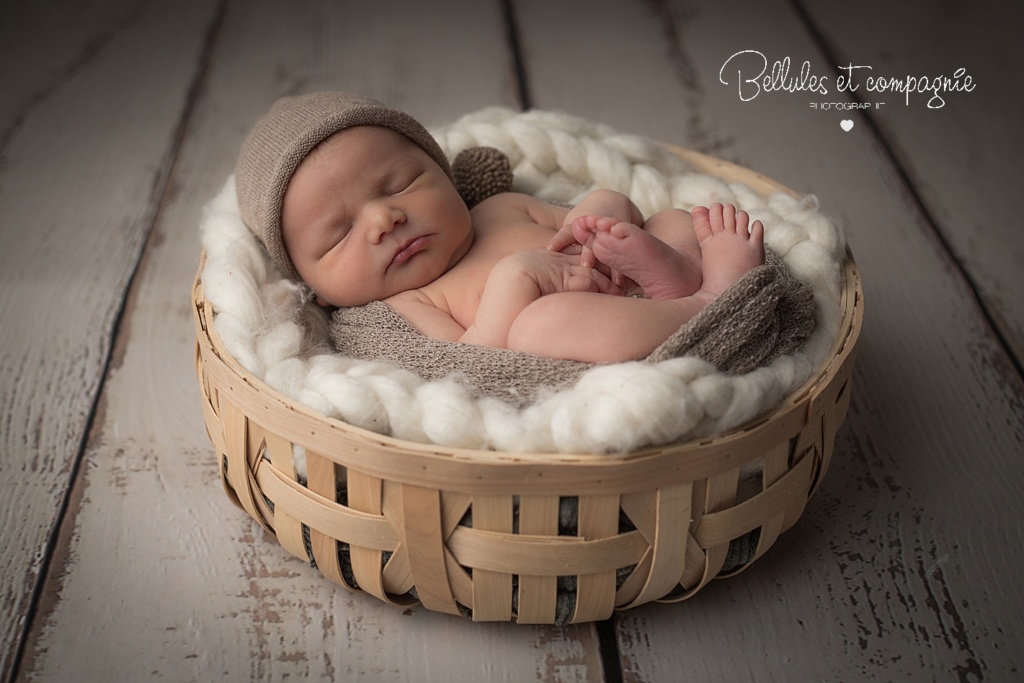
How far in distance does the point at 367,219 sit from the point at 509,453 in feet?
1.38

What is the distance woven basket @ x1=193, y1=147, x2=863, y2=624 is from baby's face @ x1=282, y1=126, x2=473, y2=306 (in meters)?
0.21

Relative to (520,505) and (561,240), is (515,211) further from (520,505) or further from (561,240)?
(520,505)

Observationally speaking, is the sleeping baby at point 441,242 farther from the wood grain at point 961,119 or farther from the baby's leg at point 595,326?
the wood grain at point 961,119

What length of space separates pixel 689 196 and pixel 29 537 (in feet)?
3.19

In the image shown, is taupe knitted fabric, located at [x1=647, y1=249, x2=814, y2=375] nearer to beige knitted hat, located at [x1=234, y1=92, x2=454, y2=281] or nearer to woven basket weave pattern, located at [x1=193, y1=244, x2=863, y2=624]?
woven basket weave pattern, located at [x1=193, y1=244, x2=863, y2=624]

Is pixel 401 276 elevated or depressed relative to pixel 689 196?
depressed

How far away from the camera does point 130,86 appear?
2.11m

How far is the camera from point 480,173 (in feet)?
4.68

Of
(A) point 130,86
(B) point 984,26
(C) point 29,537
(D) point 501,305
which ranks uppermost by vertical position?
(B) point 984,26

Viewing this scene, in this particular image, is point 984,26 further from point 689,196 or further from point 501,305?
point 501,305

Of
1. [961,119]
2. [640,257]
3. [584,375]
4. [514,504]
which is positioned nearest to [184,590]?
[514,504]

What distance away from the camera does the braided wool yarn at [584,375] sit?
91 cm

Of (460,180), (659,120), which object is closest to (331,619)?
(460,180)

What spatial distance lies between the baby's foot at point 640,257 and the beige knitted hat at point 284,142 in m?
0.31
